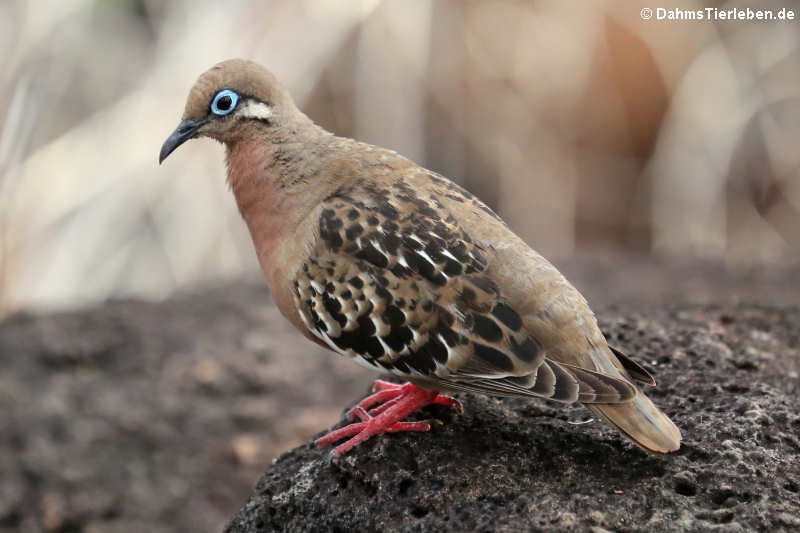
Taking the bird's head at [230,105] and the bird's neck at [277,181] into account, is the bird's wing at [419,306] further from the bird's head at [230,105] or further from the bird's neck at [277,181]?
the bird's head at [230,105]

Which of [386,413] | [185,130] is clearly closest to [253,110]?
[185,130]

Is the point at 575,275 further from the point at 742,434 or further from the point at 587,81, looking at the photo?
the point at 742,434

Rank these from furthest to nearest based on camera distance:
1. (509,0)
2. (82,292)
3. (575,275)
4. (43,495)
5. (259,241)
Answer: (509,0), (82,292), (575,275), (43,495), (259,241)

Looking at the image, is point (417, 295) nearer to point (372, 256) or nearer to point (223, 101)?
point (372, 256)

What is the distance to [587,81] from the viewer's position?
1052 cm

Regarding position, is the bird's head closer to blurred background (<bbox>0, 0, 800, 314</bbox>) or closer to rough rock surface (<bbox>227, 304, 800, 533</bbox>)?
rough rock surface (<bbox>227, 304, 800, 533</bbox>)

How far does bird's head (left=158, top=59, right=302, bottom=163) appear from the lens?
4590mm

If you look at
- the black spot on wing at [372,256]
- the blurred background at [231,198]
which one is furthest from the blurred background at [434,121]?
the black spot on wing at [372,256]

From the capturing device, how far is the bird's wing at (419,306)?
147 inches

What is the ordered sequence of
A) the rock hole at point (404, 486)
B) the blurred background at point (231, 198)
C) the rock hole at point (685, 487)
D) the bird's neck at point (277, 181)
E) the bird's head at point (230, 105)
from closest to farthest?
the rock hole at point (685, 487), the rock hole at point (404, 486), the bird's neck at point (277, 181), the bird's head at point (230, 105), the blurred background at point (231, 198)

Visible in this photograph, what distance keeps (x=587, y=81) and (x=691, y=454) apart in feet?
24.7

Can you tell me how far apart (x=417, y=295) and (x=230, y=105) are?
1487mm

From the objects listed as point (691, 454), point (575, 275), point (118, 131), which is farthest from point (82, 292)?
point (691, 454)

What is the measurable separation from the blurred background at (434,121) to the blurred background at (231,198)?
0.08ft
